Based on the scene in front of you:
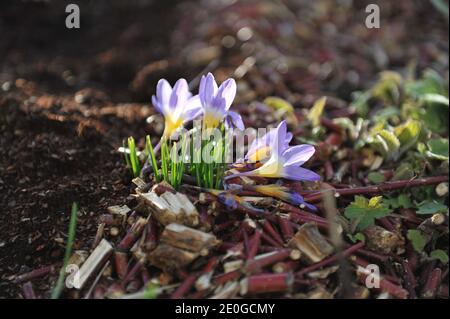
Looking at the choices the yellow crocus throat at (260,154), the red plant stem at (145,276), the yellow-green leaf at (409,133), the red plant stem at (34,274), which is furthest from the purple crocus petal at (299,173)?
the red plant stem at (34,274)

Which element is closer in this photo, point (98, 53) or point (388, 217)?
point (388, 217)

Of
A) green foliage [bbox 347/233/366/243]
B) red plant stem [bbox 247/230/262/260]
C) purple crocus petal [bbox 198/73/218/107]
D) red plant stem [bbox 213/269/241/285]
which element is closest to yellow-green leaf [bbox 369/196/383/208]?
green foliage [bbox 347/233/366/243]

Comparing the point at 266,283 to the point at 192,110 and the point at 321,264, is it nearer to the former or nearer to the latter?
the point at 321,264

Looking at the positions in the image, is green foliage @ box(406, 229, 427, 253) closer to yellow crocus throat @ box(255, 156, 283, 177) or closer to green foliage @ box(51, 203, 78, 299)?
yellow crocus throat @ box(255, 156, 283, 177)

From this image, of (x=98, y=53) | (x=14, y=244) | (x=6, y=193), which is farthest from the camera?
(x=98, y=53)

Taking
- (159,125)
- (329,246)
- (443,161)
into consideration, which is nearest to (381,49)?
(443,161)

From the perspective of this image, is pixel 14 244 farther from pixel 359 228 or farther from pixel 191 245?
pixel 359 228
